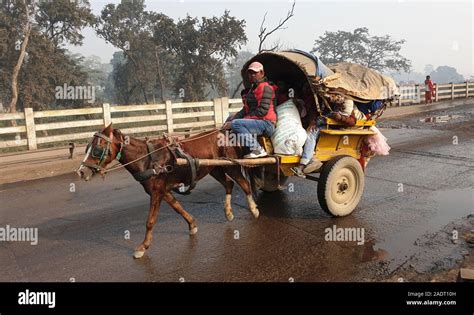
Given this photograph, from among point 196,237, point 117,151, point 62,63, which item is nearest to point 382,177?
point 196,237

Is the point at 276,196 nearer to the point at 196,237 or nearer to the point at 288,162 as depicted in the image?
the point at 288,162

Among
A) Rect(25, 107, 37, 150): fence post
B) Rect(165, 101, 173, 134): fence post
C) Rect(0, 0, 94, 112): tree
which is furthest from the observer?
Rect(0, 0, 94, 112): tree

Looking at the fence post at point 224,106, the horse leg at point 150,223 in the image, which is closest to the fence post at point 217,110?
the fence post at point 224,106

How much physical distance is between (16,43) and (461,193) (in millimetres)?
30518

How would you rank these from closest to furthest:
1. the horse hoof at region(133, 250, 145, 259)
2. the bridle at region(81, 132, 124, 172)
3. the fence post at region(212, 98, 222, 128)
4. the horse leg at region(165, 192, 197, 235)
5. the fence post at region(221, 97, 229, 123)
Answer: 1. the bridle at region(81, 132, 124, 172)
2. the horse hoof at region(133, 250, 145, 259)
3. the horse leg at region(165, 192, 197, 235)
4. the fence post at region(212, 98, 222, 128)
5. the fence post at region(221, 97, 229, 123)

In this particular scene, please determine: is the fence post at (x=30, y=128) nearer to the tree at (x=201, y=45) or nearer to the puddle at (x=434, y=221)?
the puddle at (x=434, y=221)

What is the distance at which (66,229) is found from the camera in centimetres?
604

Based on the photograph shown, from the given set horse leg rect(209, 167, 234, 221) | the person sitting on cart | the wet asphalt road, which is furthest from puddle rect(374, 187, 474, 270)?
horse leg rect(209, 167, 234, 221)

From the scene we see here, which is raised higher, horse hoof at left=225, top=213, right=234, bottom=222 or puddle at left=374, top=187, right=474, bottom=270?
horse hoof at left=225, top=213, right=234, bottom=222

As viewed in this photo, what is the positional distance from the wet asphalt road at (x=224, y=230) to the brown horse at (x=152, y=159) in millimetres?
570

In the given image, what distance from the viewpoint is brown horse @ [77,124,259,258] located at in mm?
4656

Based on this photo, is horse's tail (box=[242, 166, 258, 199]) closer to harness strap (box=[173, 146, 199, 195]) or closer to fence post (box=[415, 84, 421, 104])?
harness strap (box=[173, 146, 199, 195])

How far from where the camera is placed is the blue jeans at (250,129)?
570 cm

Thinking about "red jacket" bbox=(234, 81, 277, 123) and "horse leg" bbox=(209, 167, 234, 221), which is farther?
"horse leg" bbox=(209, 167, 234, 221)
